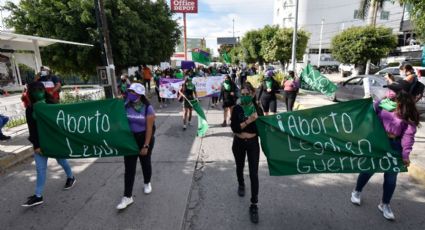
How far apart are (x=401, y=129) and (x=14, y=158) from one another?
6.55 metres

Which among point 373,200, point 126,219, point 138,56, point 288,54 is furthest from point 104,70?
point 288,54

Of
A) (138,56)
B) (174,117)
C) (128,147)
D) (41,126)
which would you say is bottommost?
(174,117)

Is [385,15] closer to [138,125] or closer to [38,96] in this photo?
[138,125]

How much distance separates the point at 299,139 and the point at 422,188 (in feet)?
8.02

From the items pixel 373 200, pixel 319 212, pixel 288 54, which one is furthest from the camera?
pixel 288 54

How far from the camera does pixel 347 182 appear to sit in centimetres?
421

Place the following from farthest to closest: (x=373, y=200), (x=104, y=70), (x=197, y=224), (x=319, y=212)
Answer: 1. (x=104, y=70)
2. (x=373, y=200)
3. (x=319, y=212)
4. (x=197, y=224)

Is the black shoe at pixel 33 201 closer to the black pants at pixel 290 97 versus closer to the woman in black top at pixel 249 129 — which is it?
the woman in black top at pixel 249 129

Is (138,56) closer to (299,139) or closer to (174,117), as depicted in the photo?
(174,117)

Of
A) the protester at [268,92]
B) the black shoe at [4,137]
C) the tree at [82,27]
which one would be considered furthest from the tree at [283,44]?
the black shoe at [4,137]

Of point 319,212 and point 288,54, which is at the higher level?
point 288,54

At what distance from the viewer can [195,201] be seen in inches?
145

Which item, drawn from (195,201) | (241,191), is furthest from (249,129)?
(195,201)

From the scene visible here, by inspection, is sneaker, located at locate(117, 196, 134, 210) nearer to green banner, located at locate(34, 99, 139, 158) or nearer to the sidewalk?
green banner, located at locate(34, 99, 139, 158)
